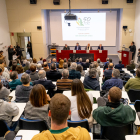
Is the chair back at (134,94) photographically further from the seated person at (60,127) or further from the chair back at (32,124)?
the seated person at (60,127)

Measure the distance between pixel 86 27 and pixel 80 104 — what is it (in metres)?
10.4

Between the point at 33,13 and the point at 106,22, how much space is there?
5437mm

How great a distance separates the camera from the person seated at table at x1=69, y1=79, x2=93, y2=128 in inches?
94.4

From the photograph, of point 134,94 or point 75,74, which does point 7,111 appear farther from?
point 134,94

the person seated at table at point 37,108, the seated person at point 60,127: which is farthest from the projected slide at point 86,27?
the seated person at point 60,127

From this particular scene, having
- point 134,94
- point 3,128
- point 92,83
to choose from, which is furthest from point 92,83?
point 3,128

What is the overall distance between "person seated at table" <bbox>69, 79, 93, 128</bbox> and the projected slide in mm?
10059

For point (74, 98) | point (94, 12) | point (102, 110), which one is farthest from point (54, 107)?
point (94, 12)

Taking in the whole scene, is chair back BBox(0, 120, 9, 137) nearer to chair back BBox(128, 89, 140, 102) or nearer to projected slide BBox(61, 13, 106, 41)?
chair back BBox(128, 89, 140, 102)

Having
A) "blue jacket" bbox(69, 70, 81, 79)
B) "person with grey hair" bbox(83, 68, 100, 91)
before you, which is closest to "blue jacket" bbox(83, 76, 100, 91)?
"person with grey hair" bbox(83, 68, 100, 91)

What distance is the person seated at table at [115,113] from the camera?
208 centimetres

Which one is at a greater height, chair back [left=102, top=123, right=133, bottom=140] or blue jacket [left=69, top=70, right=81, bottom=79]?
blue jacket [left=69, top=70, right=81, bottom=79]

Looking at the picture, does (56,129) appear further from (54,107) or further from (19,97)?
(19,97)

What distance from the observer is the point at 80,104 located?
8.04 feet
